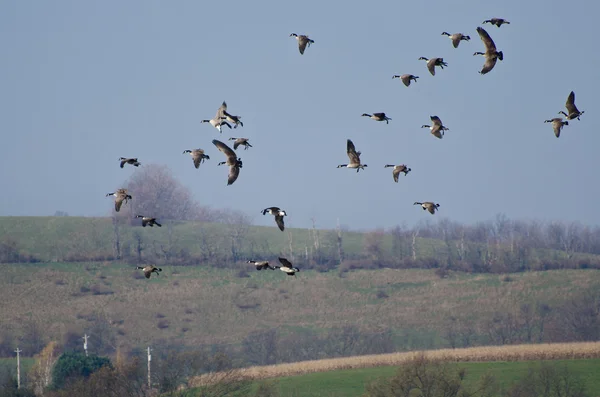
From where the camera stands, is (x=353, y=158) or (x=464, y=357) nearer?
(x=353, y=158)

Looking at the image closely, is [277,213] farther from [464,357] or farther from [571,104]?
[464,357]

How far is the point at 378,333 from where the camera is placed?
115 meters

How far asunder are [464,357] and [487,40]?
5773 cm

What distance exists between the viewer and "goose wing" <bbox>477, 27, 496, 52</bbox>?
29616 millimetres

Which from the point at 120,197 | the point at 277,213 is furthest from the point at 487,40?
the point at 120,197

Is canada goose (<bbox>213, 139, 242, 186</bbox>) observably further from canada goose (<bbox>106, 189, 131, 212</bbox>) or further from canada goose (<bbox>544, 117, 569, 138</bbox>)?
canada goose (<bbox>544, 117, 569, 138</bbox>)

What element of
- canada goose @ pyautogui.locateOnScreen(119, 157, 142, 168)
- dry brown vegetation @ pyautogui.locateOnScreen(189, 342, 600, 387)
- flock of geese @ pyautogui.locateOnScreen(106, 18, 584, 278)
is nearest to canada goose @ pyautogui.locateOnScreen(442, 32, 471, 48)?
flock of geese @ pyautogui.locateOnScreen(106, 18, 584, 278)

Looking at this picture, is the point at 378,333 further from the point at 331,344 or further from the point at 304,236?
the point at 304,236

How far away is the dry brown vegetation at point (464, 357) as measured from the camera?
81375mm

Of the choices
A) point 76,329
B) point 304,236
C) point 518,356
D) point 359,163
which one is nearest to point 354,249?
point 304,236

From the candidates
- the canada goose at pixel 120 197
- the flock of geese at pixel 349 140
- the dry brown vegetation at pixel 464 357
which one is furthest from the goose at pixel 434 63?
the dry brown vegetation at pixel 464 357

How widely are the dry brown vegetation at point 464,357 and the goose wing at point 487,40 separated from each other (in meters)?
52.1

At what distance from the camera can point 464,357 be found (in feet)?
276

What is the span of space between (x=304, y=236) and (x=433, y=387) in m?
117
